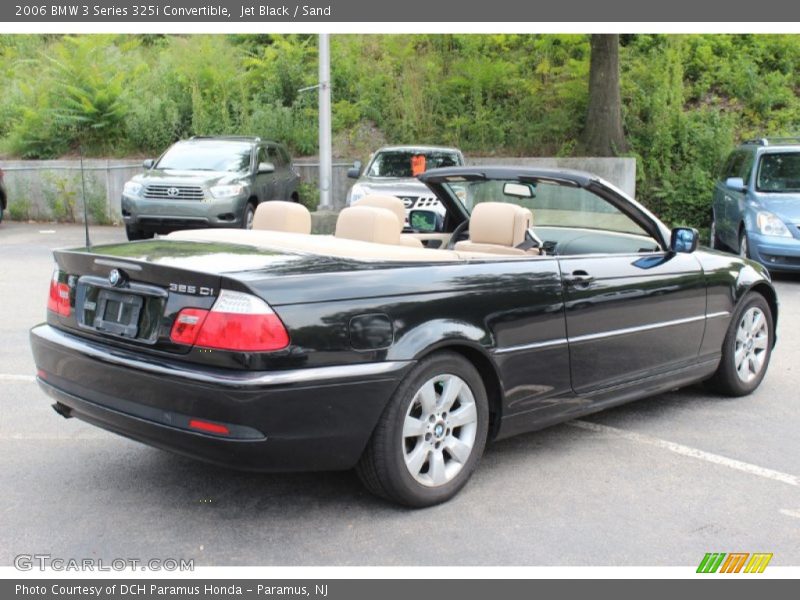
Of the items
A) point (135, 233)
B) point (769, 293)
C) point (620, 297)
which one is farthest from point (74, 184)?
point (620, 297)

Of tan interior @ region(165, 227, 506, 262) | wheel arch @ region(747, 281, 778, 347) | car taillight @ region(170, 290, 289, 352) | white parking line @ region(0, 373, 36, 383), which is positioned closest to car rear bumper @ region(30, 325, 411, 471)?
car taillight @ region(170, 290, 289, 352)

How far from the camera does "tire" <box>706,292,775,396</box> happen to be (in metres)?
6.03

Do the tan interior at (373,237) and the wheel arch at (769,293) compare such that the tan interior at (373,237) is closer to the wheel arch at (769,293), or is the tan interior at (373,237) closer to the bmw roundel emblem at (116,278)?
the bmw roundel emblem at (116,278)

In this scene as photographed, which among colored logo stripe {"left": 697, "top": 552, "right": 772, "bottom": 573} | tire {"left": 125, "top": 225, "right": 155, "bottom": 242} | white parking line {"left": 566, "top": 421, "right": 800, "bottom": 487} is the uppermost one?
tire {"left": 125, "top": 225, "right": 155, "bottom": 242}

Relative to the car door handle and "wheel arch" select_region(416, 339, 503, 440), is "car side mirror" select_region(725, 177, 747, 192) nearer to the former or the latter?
the car door handle

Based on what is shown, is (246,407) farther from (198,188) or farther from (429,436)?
(198,188)

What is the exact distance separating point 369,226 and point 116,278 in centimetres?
144

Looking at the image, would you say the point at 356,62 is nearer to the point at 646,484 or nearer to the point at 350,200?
the point at 350,200

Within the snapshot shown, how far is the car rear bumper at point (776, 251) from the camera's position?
454 inches

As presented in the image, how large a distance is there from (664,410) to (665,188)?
11772mm

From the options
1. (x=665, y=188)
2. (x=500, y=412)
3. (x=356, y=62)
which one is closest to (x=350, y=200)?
(x=665, y=188)

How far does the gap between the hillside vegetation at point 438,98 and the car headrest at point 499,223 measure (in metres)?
12.1

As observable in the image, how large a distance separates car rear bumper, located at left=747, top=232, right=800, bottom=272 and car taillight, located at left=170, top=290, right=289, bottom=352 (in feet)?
31.6

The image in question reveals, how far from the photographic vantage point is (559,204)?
5.86m
